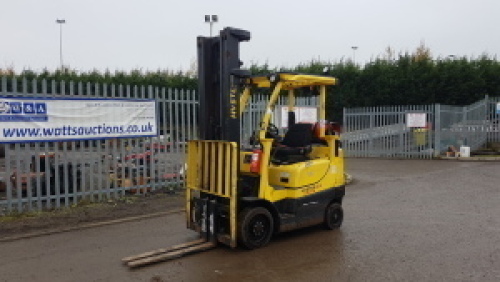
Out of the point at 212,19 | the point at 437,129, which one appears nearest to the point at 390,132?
the point at 437,129

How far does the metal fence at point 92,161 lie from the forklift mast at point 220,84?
3650 mm

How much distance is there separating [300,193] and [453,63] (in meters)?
21.7

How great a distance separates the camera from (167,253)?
5836mm

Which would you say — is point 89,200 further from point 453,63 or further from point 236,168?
point 453,63

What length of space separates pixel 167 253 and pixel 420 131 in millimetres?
15390

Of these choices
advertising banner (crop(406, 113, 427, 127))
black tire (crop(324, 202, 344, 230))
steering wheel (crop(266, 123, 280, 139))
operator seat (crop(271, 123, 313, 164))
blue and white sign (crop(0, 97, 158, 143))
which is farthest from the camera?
advertising banner (crop(406, 113, 427, 127))

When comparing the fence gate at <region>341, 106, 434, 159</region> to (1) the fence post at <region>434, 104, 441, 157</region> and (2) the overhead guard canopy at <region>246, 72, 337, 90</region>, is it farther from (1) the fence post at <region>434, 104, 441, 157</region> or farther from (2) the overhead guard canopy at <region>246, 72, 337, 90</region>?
(2) the overhead guard canopy at <region>246, 72, 337, 90</region>

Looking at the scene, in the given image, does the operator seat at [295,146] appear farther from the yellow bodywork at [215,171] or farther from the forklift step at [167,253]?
the forklift step at [167,253]

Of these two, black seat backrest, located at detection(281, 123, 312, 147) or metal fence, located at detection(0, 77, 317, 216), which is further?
metal fence, located at detection(0, 77, 317, 216)

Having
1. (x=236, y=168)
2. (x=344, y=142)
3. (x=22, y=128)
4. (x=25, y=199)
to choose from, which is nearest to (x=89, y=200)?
(x=25, y=199)

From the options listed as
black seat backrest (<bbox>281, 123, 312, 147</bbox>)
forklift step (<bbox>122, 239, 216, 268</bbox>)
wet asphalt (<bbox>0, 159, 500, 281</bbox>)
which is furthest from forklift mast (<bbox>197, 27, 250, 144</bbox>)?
wet asphalt (<bbox>0, 159, 500, 281</bbox>)

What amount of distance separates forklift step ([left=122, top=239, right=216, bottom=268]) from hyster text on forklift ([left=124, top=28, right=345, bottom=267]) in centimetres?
1

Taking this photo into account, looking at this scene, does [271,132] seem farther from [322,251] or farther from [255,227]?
[322,251]

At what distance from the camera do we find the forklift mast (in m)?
6.19
